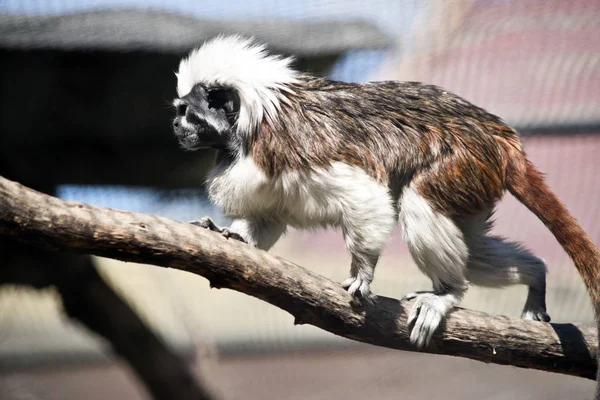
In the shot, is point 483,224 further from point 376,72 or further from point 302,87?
point 376,72

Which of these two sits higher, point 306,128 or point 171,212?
point 306,128

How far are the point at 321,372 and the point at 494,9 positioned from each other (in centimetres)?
260

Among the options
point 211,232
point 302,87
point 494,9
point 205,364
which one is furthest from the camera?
point 205,364

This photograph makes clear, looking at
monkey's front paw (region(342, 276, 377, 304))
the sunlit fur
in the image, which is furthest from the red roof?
monkey's front paw (region(342, 276, 377, 304))

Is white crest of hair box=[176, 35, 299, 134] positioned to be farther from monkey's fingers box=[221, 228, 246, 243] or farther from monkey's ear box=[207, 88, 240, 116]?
monkey's fingers box=[221, 228, 246, 243]

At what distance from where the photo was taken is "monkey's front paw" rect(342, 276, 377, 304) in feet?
6.83

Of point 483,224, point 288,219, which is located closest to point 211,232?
point 288,219

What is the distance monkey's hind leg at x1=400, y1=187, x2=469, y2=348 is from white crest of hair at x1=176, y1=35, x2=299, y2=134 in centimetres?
58

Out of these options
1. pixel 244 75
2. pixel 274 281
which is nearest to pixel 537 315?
pixel 274 281

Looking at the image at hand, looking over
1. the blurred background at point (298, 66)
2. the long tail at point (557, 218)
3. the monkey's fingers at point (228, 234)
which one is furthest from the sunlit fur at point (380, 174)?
the blurred background at point (298, 66)

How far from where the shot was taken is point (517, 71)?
337 cm

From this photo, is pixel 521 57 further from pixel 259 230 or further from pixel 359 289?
pixel 359 289

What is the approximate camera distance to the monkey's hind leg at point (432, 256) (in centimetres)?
218

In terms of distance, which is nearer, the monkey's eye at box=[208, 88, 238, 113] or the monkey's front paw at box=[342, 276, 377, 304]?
the monkey's front paw at box=[342, 276, 377, 304]
